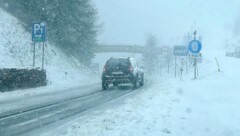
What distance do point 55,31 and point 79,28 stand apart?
336 centimetres

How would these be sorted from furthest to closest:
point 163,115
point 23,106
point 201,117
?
1. point 23,106
2. point 163,115
3. point 201,117

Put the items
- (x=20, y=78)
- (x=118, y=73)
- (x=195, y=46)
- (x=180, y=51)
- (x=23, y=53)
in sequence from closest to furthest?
(x=20, y=78)
(x=118, y=73)
(x=195, y=46)
(x=23, y=53)
(x=180, y=51)

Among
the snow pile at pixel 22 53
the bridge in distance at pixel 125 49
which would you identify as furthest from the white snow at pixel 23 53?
the bridge in distance at pixel 125 49

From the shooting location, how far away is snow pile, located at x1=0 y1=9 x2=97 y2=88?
2491 centimetres

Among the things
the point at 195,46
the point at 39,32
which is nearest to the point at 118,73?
the point at 39,32

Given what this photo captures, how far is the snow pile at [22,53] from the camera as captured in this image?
2491 cm

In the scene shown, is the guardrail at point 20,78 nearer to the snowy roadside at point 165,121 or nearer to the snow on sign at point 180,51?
the snowy roadside at point 165,121

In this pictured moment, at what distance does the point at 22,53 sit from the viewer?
91.3 ft

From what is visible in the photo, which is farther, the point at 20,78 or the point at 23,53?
the point at 23,53

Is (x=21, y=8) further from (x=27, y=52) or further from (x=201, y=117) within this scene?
(x=201, y=117)

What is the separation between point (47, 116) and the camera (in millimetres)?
9398

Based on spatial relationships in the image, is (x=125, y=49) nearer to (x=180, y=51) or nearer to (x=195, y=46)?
(x=180, y=51)

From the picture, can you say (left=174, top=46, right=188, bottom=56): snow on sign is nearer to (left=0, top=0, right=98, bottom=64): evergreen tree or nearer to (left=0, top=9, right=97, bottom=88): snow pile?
(left=0, top=0, right=98, bottom=64): evergreen tree

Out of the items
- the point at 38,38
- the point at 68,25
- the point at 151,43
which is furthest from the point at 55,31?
the point at 151,43
